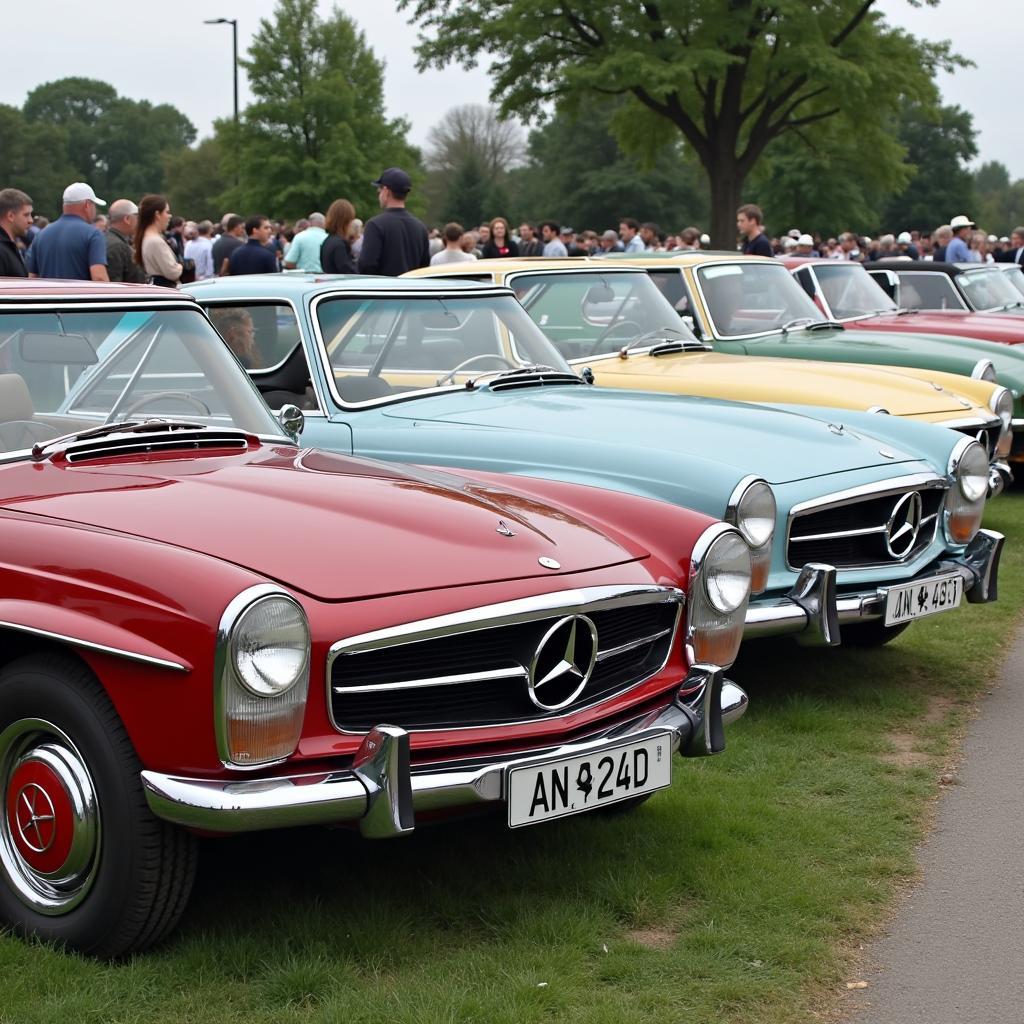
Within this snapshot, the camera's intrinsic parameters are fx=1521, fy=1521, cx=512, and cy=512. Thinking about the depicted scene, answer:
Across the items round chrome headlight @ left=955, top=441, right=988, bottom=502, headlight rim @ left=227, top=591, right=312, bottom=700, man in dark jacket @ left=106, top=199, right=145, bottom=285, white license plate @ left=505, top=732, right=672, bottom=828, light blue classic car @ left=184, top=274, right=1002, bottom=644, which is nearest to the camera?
headlight rim @ left=227, top=591, right=312, bottom=700

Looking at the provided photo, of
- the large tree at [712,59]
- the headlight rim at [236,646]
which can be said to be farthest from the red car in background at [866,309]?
the large tree at [712,59]

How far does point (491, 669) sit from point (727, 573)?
1.06 m

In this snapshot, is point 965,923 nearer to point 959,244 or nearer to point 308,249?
point 308,249

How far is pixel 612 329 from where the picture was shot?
8539 millimetres

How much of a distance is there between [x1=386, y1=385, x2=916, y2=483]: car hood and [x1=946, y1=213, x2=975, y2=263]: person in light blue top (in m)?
13.0

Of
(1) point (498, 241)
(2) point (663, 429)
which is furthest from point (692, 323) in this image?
(1) point (498, 241)

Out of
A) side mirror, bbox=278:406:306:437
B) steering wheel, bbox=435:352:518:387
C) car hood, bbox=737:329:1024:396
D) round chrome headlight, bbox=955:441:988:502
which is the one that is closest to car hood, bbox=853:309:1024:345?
car hood, bbox=737:329:1024:396

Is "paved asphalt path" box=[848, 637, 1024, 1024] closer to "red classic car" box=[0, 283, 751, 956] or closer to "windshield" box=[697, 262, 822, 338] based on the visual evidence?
"red classic car" box=[0, 283, 751, 956]

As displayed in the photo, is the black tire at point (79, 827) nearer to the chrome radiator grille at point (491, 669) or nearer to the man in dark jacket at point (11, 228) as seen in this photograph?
the chrome radiator grille at point (491, 669)

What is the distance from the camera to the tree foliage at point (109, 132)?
109 meters

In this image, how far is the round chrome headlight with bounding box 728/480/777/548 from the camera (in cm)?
541

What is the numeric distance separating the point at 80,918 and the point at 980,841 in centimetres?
269

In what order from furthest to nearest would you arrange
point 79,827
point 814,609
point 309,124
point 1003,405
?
point 309,124
point 1003,405
point 814,609
point 79,827

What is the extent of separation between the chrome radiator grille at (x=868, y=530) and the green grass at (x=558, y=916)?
0.84 metres
